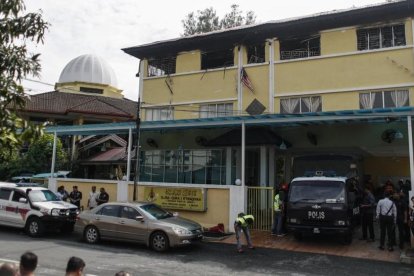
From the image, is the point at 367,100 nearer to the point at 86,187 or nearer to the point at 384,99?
the point at 384,99

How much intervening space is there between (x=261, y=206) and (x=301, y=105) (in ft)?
18.5

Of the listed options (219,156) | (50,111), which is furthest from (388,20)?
(50,111)

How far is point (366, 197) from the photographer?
13.8m

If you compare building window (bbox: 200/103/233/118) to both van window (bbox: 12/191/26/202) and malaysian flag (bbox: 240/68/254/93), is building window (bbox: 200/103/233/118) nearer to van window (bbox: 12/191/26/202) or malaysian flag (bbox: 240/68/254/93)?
malaysian flag (bbox: 240/68/254/93)

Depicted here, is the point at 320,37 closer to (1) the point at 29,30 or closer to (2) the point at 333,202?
(2) the point at 333,202

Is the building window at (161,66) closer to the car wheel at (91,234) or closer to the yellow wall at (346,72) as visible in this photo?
the yellow wall at (346,72)

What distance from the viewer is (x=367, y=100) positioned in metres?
17.9

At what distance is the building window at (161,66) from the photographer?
23.0m

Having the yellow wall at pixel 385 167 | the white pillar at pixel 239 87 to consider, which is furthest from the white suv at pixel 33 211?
the yellow wall at pixel 385 167

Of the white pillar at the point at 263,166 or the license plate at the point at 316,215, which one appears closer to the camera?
the license plate at the point at 316,215

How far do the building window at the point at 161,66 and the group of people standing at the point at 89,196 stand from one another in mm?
7741

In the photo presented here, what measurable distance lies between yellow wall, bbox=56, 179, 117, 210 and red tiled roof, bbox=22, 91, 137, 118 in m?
15.4

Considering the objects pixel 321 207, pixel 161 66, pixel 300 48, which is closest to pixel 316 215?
pixel 321 207

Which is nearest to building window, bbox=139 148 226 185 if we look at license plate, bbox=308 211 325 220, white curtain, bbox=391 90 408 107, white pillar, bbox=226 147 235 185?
white pillar, bbox=226 147 235 185
